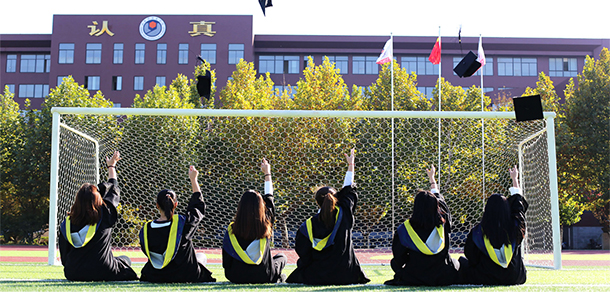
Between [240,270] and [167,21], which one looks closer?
[240,270]

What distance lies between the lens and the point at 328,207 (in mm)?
5043

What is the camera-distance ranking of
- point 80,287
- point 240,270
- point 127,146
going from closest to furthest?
point 80,287 → point 240,270 → point 127,146

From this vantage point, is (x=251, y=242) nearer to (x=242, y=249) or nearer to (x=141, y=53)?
(x=242, y=249)

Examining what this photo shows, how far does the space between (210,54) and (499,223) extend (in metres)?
35.6

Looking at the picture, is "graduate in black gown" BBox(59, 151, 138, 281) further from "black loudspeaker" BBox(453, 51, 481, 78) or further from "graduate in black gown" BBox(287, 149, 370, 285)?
"black loudspeaker" BBox(453, 51, 481, 78)

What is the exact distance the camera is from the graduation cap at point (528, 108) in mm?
7914

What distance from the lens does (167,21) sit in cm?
3816

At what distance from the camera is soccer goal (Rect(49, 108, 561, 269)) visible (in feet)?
35.5

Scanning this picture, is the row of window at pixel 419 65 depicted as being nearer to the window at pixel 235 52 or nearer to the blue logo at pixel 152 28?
the window at pixel 235 52

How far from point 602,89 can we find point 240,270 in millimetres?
21668

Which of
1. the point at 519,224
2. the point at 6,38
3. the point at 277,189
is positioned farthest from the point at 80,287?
the point at 6,38

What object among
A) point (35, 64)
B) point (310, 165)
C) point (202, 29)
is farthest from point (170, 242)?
point (35, 64)

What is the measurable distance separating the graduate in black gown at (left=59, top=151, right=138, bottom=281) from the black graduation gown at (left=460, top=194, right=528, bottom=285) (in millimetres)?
Result: 4026

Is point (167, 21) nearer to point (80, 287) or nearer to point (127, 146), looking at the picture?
point (127, 146)
